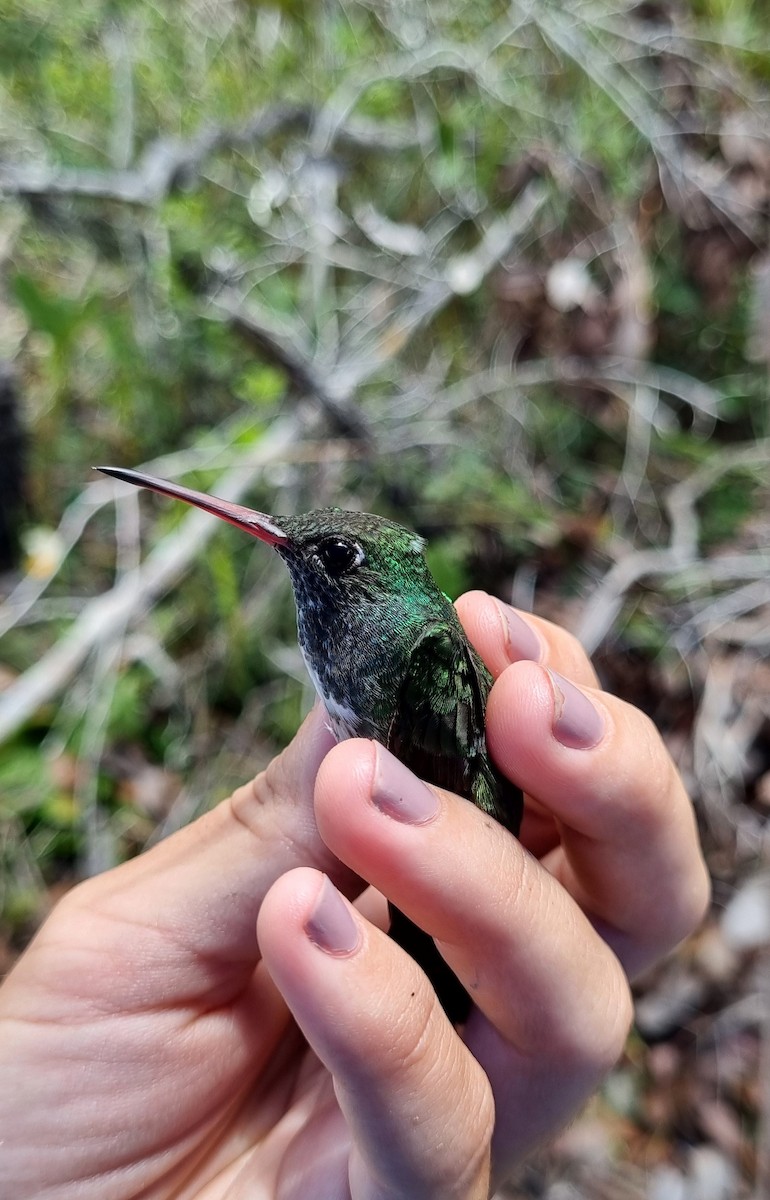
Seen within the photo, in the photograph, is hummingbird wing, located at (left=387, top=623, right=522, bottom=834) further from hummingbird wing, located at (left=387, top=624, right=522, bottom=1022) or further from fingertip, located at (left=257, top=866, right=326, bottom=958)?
fingertip, located at (left=257, top=866, right=326, bottom=958)

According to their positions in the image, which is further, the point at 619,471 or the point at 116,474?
the point at 619,471

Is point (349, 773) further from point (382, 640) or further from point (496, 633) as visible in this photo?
point (496, 633)

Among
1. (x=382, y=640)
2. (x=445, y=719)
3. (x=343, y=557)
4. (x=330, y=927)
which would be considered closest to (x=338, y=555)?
(x=343, y=557)

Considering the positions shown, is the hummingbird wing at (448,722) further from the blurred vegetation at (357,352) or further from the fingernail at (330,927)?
the blurred vegetation at (357,352)

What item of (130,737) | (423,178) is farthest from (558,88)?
(130,737)

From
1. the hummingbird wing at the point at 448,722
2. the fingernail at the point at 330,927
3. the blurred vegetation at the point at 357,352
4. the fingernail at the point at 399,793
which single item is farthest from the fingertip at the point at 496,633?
the blurred vegetation at the point at 357,352

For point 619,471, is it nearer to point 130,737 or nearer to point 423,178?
point 423,178
